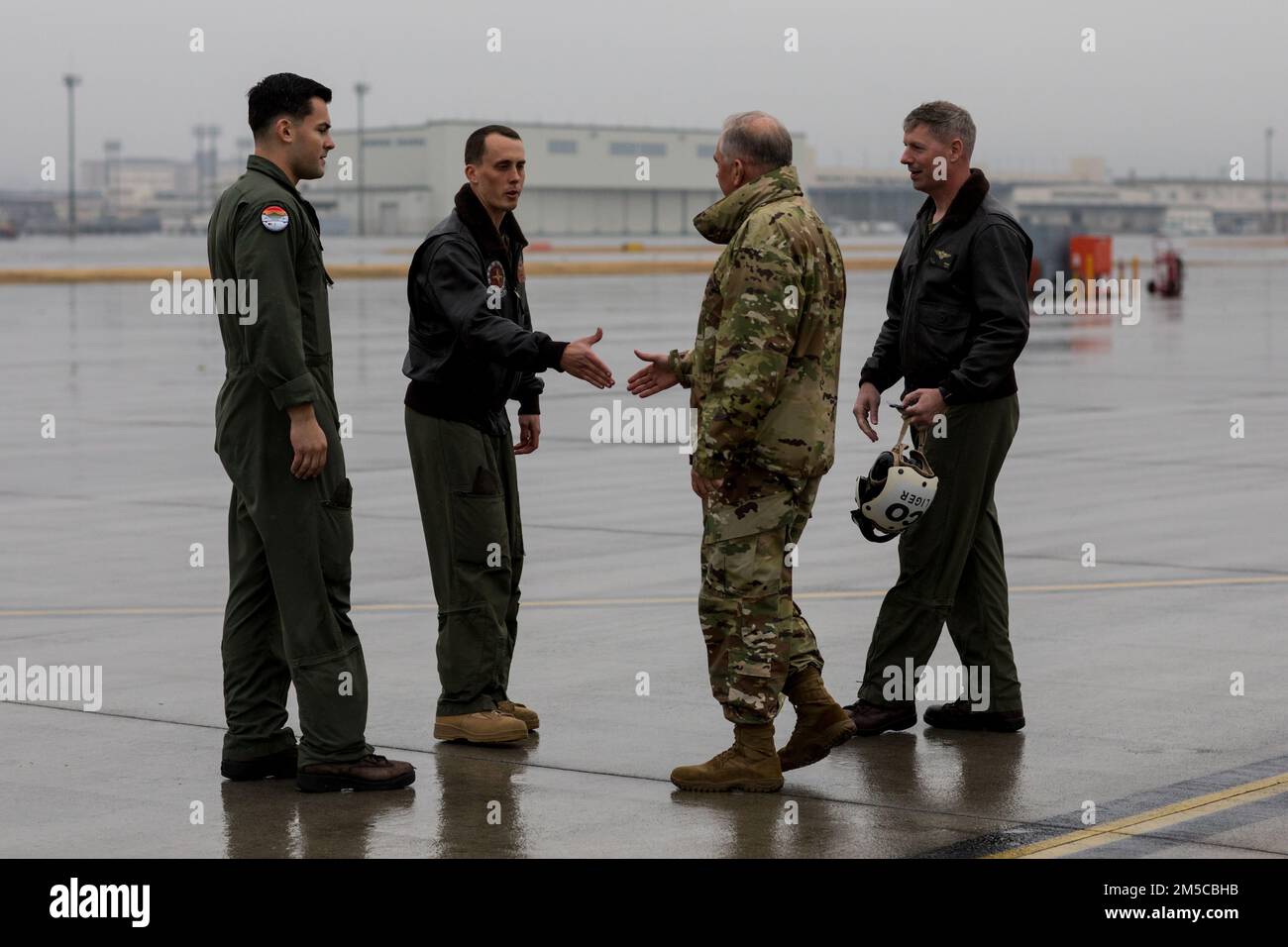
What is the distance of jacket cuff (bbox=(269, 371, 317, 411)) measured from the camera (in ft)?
22.1

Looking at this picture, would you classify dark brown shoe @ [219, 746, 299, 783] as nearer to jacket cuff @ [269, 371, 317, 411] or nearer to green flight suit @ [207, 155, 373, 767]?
green flight suit @ [207, 155, 373, 767]

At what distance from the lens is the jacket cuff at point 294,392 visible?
22.1 ft

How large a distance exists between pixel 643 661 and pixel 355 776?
2.39 m

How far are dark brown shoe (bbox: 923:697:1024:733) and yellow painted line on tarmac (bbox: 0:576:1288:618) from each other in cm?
247

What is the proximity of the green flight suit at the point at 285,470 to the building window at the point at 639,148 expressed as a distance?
14811 cm

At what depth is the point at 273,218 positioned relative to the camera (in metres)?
6.74

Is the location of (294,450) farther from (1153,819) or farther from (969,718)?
(1153,819)

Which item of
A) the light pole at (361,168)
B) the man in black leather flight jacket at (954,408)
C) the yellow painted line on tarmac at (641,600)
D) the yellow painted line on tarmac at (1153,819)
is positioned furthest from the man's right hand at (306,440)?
the light pole at (361,168)

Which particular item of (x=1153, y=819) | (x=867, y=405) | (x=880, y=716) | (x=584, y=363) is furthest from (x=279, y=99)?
(x=1153, y=819)

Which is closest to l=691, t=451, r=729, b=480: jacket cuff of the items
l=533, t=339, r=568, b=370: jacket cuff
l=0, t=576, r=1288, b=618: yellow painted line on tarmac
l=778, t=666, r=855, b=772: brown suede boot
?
l=533, t=339, r=568, b=370: jacket cuff

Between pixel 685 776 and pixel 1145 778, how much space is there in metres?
1.58

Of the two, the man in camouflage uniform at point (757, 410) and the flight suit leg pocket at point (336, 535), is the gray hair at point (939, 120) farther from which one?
the flight suit leg pocket at point (336, 535)

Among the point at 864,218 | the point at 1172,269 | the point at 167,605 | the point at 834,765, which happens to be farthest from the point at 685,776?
the point at 864,218

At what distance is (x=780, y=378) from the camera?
22.1 ft
